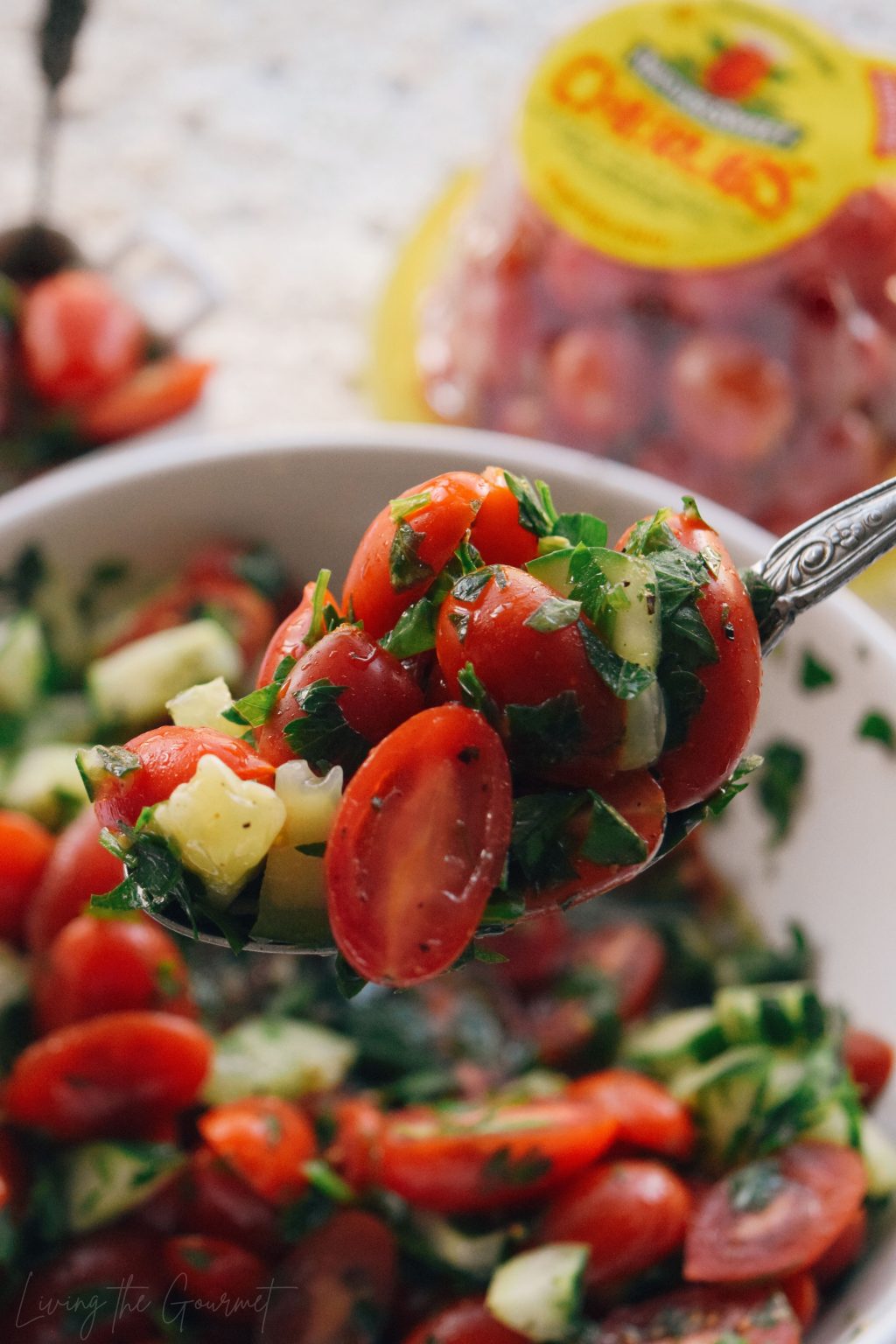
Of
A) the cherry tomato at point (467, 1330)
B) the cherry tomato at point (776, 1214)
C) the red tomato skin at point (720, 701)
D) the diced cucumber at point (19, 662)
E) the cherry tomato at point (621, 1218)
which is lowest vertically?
the cherry tomato at point (467, 1330)

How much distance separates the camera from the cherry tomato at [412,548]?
1036 mm

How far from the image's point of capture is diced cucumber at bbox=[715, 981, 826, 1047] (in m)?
1.53

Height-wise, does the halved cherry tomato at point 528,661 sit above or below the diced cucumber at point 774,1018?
above

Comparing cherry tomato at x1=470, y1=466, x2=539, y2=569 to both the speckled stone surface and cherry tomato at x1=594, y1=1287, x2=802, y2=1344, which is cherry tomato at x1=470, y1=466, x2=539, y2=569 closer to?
cherry tomato at x1=594, y1=1287, x2=802, y2=1344

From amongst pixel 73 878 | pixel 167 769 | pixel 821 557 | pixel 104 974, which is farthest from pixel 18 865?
pixel 821 557

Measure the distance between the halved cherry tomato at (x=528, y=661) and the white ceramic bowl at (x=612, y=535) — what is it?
668 mm

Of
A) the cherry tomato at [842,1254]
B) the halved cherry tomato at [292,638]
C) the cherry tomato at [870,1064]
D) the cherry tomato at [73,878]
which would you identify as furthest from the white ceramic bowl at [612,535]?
the halved cherry tomato at [292,638]

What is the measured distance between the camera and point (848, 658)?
5.24 feet

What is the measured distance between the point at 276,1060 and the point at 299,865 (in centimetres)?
61

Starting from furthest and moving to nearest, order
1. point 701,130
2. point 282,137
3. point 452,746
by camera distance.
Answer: point 282,137 → point 701,130 → point 452,746

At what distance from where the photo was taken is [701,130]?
2029 millimetres

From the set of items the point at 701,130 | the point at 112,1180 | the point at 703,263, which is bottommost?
the point at 112,1180

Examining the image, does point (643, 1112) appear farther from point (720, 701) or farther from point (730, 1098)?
point (720, 701)

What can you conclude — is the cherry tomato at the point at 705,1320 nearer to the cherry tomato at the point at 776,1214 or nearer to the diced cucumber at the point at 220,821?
the cherry tomato at the point at 776,1214
